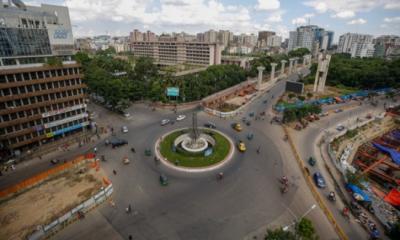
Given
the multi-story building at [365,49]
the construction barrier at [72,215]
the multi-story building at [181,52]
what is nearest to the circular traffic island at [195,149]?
the construction barrier at [72,215]

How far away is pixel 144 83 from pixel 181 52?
56.3 meters

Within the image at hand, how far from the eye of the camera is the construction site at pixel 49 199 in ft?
74.9

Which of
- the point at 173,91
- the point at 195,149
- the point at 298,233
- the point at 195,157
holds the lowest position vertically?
the point at 195,157

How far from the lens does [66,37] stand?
40.7 meters

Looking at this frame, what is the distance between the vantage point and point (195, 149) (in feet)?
127

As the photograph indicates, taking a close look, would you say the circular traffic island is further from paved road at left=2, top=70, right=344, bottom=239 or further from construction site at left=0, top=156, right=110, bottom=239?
construction site at left=0, top=156, right=110, bottom=239

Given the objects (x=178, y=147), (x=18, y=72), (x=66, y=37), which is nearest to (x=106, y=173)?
(x=178, y=147)

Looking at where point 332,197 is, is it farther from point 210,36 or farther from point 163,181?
Answer: point 210,36

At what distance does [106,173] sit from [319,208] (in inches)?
1229

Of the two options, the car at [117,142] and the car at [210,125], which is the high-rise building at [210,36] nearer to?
the car at [210,125]

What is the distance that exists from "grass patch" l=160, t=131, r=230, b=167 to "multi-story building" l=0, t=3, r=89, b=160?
2189 cm

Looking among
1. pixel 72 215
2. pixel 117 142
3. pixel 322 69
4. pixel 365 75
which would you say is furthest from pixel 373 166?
pixel 365 75

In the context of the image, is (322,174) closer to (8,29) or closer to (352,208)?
(352,208)

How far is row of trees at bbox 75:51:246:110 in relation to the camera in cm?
5684
